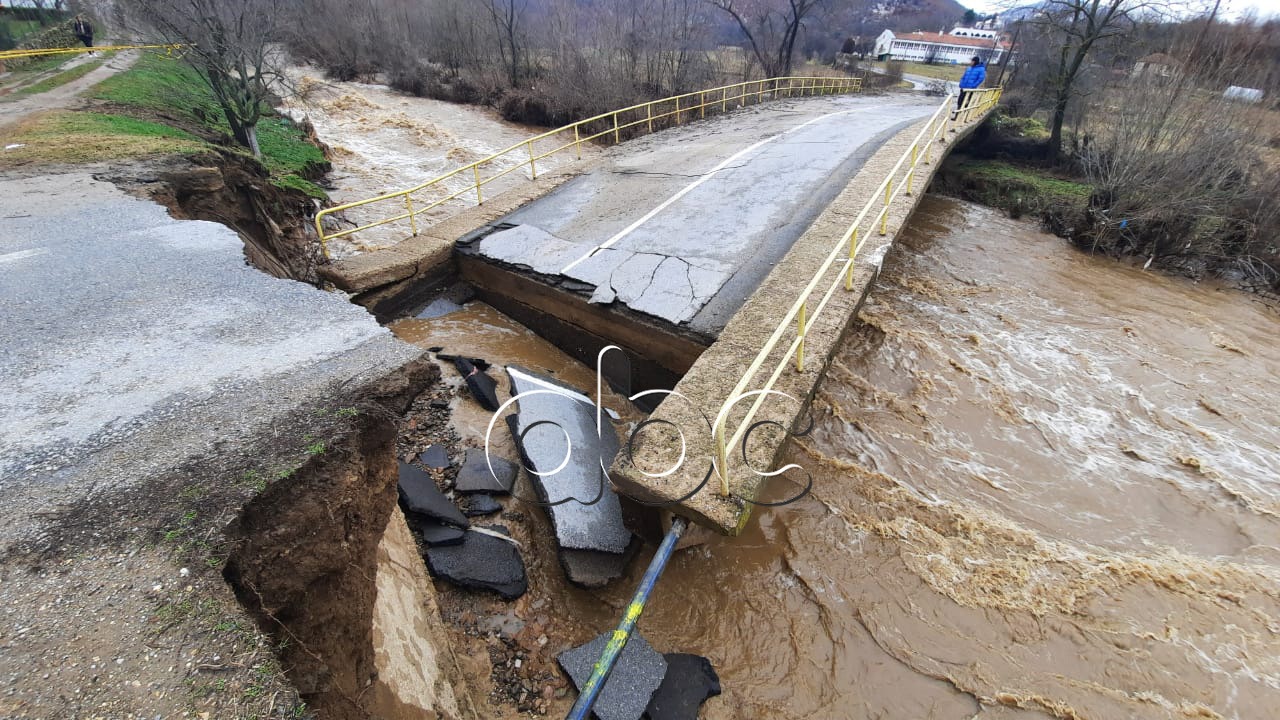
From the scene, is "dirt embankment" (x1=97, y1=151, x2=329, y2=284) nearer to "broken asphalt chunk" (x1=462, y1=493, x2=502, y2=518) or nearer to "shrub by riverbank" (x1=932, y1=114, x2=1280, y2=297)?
"broken asphalt chunk" (x1=462, y1=493, x2=502, y2=518)

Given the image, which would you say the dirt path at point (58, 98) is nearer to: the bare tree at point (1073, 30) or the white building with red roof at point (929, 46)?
the bare tree at point (1073, 30)

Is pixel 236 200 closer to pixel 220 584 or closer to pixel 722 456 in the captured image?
pixel 220 584

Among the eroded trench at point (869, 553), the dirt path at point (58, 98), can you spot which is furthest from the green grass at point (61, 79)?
the eroded trench at point (869, 553)

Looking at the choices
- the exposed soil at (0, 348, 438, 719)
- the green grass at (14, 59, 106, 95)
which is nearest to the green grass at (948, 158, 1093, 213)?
the exposed soil at (0, 348, 438, 719)

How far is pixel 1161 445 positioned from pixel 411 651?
29.6 ft

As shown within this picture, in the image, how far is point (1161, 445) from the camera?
6.96 meters

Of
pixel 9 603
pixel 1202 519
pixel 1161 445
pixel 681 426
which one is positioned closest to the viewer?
pixel 9 603

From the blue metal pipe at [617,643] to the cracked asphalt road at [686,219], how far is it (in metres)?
3.30

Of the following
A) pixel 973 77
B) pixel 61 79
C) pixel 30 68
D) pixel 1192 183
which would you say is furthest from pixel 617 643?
pixel 30 68

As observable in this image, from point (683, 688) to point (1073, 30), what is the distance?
26.6 m

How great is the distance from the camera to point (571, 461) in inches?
205

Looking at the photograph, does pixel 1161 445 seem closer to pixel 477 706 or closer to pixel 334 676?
pixel 477 706

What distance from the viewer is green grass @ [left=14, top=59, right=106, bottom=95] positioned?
1526 cm

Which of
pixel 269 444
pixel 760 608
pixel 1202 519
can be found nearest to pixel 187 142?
pixel 269 444
